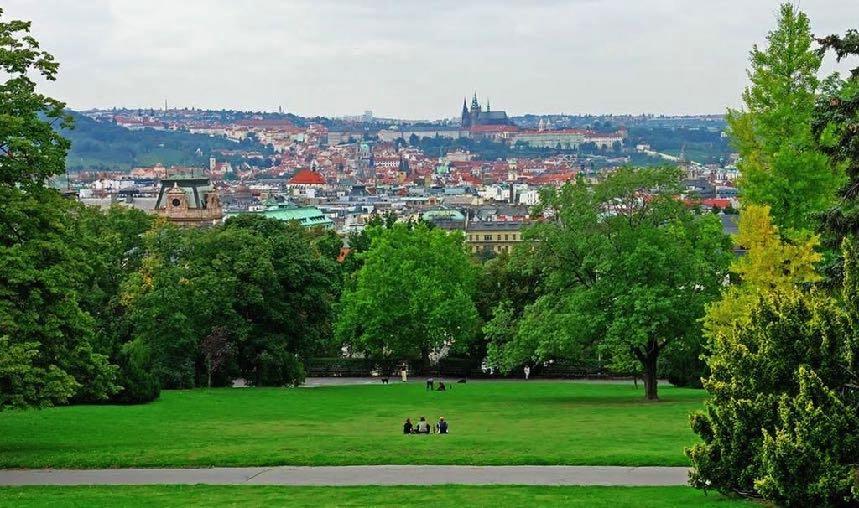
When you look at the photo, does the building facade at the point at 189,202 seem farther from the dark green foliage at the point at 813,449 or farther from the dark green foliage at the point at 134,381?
the dark green foliage at the point at 813,449

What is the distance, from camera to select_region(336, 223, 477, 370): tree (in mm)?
70688

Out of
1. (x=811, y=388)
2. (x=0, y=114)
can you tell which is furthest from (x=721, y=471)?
(x=0, y=114)

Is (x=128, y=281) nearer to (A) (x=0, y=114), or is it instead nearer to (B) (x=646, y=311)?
(B) (x=646, y=311)

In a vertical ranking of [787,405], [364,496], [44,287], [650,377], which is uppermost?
[44,287]

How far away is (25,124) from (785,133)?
23208 millimetres

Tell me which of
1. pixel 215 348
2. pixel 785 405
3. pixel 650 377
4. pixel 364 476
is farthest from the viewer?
pixel 215 348

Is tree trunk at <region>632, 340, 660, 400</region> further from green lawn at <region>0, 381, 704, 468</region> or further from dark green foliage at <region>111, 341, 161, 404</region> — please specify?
dark green foliage at <region>111, 341, 161, 404</region>

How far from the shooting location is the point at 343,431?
119ft

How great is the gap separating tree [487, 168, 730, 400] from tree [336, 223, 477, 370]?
21.0 meters

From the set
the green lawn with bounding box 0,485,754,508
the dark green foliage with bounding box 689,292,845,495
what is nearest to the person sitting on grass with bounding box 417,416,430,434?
the green lawn with bounding box 0,485,754,508

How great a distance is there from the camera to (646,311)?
45625 mm

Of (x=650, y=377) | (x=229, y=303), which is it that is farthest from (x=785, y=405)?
(x=229, y=303)

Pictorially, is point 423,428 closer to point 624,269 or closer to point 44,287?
point 44,287

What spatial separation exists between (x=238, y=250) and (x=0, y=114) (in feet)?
97.7
